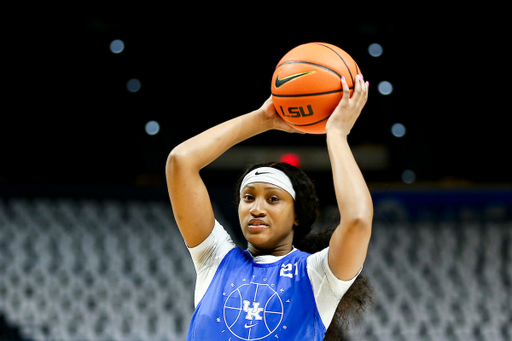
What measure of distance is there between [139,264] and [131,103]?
265cm

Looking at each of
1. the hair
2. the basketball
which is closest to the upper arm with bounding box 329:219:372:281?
the hair

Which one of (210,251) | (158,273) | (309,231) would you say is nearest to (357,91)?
(309,231)

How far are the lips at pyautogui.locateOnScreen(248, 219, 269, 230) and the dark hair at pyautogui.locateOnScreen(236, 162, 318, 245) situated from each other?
8.6 inches

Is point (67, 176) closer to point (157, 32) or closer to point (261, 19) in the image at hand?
point (157, 32)

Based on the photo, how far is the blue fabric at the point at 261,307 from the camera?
1.96 meters

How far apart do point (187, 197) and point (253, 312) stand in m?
0.53

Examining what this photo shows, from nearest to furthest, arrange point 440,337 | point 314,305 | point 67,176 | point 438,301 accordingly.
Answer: point 314,305 → point 440,337 → point 438,301 → point 67,176

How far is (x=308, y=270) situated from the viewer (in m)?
2.06

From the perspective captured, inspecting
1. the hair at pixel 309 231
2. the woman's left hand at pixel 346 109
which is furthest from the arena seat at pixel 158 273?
the woman's left hand at pixel 346 109

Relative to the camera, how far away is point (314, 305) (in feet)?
6.53

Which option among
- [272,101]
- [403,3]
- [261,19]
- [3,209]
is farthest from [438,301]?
[3,209]

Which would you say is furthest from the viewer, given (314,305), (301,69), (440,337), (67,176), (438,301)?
(67,176)

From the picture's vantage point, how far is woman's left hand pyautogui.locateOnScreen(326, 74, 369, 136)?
2025mm

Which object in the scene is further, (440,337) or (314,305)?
(440,337)
